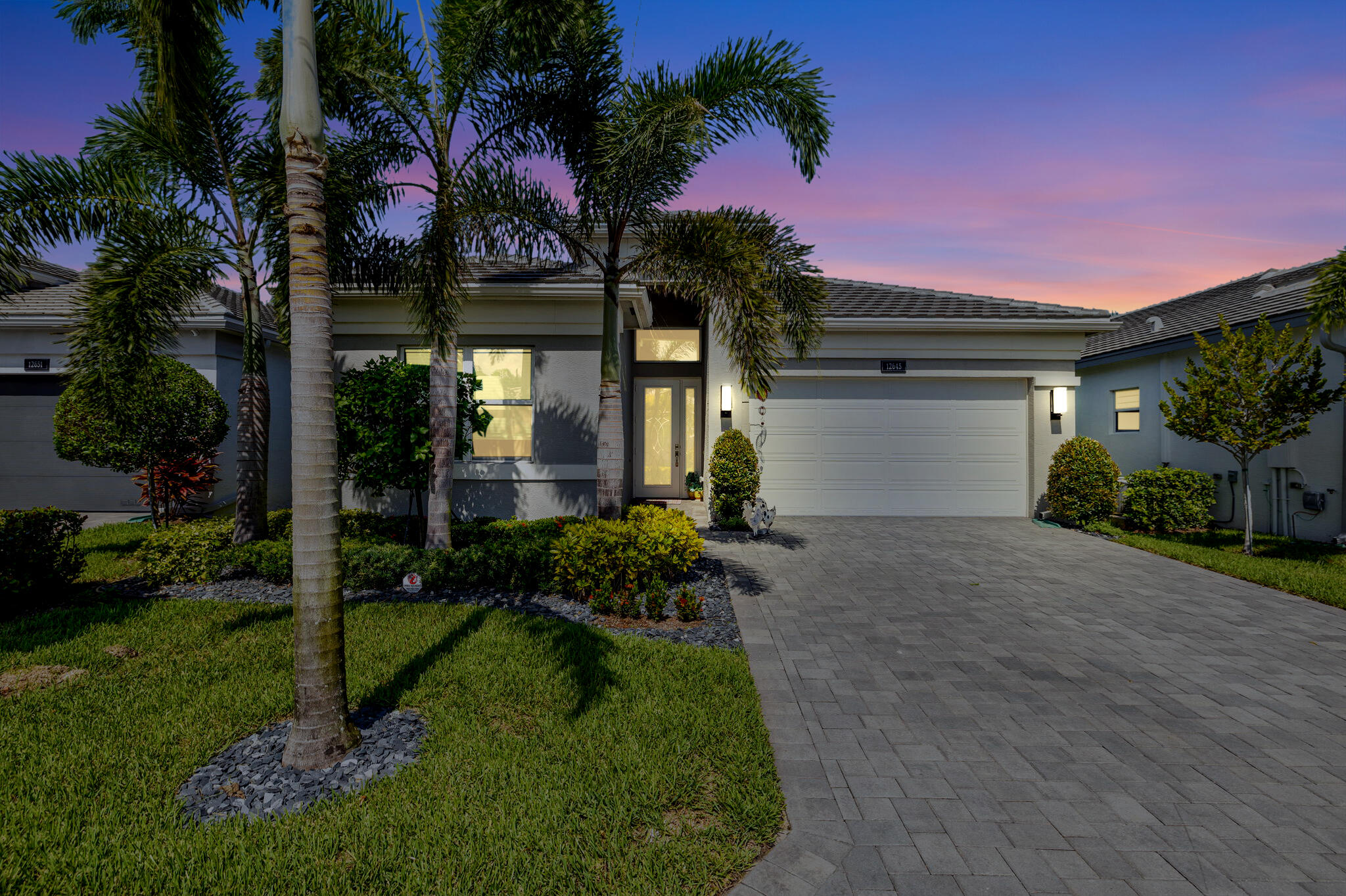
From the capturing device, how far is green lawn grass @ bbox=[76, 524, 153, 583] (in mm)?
7504

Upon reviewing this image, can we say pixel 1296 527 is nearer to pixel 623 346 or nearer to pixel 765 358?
pixel 765 358

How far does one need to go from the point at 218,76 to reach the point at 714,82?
6.26m

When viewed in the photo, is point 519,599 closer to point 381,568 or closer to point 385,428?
point 381,568

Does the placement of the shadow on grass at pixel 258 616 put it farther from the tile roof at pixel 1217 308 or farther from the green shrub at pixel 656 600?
the tile roof at pixel 1217 308

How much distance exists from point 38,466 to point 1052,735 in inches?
664

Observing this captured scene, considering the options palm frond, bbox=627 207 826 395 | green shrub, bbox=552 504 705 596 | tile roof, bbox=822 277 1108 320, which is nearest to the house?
tile roof, bbox=822 277 1108 320

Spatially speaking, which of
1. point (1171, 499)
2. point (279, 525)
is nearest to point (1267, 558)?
point (1171, 499)

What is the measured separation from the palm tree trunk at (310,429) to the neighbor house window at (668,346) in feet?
35.4

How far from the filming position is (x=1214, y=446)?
1181 centimetres

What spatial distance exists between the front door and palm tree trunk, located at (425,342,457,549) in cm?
684

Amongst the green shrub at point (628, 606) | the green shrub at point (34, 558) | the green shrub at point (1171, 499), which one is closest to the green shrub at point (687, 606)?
the green shrub at point (628, 606)

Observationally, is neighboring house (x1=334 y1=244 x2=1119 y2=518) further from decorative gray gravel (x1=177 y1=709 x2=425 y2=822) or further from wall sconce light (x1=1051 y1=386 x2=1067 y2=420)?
decorative gray gravel (x1=177 y1=709 x2=425 y2=822)

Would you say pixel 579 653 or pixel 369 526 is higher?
pixel 369 526

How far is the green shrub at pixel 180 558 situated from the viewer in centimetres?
711
